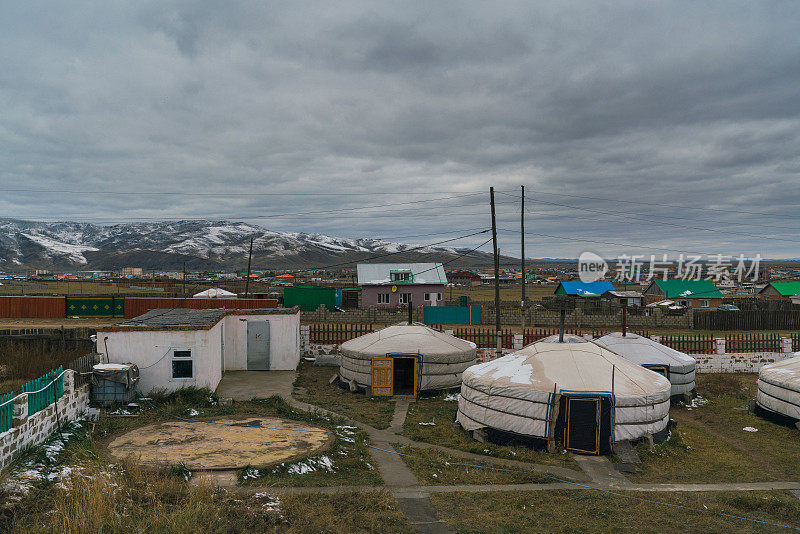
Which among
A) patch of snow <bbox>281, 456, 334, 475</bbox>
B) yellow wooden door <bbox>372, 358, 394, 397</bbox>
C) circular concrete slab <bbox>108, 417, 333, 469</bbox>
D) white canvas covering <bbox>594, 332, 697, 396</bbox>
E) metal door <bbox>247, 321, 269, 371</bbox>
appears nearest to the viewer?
patch of snow <bbox>281, 456, 334, 475</bbox>

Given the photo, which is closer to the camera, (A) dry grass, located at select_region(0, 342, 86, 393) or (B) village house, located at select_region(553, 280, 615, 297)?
(A) dry grass, located at select_region(0, 342, 86, 393)

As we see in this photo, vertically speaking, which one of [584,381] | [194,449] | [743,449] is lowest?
[743,449]

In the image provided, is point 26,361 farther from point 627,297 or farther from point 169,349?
point 627,297

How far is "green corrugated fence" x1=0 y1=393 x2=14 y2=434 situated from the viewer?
930cm

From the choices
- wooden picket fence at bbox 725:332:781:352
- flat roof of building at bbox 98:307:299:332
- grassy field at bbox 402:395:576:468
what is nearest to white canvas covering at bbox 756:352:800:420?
grassy field at bbox 402:395:576:468

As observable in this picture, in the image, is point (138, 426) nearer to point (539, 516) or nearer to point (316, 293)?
point (539, 516)

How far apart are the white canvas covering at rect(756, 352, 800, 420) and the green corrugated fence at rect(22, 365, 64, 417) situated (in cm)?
1877

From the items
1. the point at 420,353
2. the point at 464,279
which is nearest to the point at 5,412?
the point at 420,353

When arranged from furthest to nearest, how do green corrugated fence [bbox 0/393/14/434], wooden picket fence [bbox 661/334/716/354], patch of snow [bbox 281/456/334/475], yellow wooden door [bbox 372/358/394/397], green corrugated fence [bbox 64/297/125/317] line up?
green corrugated fence [bbox 64/297/125/317] < wooden picket fence [bbox 661/334/716/354] < yellow wooden door [bbox 372/358/394/397] < patch of snow [bbox 281/456/334/475] < green corrugated fence [bbox 0/393/14/434]

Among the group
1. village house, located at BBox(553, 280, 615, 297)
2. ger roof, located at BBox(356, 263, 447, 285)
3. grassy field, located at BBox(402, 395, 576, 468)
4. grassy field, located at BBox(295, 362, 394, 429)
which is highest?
ger roof, located at BBox(356, 263, 447, 285)

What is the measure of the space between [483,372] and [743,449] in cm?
656

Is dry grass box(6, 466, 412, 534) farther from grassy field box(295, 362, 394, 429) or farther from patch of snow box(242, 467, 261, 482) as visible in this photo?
grassy field box(295, 362, 394, 429)

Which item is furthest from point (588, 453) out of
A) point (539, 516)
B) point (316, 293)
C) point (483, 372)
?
point (316, 293)

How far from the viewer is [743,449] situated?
13.2 m
